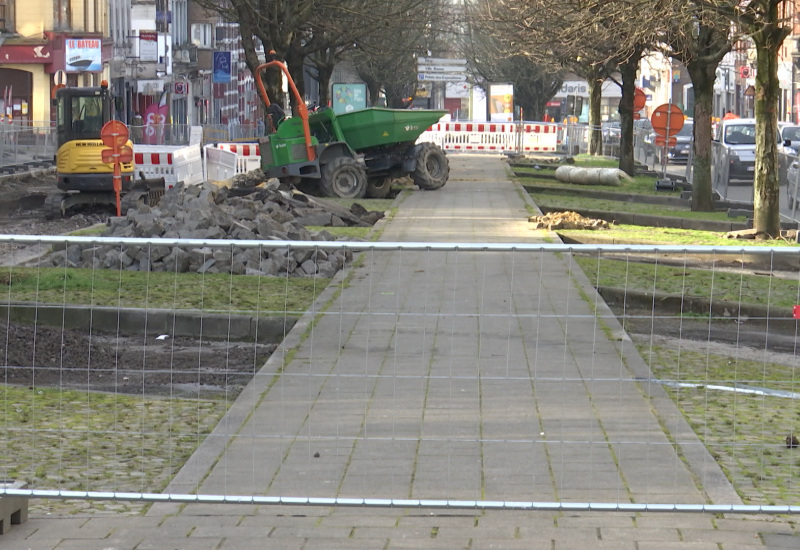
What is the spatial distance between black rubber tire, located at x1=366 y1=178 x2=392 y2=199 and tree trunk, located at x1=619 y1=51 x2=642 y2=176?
7.67 metres

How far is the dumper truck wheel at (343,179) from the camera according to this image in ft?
94.7

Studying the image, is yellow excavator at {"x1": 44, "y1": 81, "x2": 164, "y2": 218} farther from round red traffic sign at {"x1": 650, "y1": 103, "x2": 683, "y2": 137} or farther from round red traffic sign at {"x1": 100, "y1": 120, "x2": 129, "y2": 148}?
round red traffic sign at {"x1": 650, "y1": 103, "x2": 683, "y2": 137}

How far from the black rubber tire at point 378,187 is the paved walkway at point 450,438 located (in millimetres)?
23014

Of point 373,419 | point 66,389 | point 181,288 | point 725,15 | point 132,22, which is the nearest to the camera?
point 373,419

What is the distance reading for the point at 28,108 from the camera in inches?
2242

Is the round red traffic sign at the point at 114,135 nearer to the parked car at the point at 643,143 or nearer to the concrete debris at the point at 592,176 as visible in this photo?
the concrete debris at the point at 592,176

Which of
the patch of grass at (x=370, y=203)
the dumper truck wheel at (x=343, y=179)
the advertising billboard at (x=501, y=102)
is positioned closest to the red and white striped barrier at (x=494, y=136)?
the advertising billboard at (x=501, y=102)

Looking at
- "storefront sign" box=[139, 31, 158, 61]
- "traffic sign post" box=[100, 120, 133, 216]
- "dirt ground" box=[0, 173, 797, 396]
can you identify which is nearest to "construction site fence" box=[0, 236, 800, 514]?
"dirt ground" box=[0, 173, 797, 396]

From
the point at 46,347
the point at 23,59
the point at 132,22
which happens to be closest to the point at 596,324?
the point at 46,347

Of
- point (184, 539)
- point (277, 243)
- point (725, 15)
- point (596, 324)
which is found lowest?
point (184, 539)

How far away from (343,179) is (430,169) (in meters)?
3.18

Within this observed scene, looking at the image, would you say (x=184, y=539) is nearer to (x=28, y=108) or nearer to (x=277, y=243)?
(x=277, y=243)

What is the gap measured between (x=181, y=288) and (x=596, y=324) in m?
5.48

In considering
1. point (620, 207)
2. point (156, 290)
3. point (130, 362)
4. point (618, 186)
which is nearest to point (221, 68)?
point (618, 186)
